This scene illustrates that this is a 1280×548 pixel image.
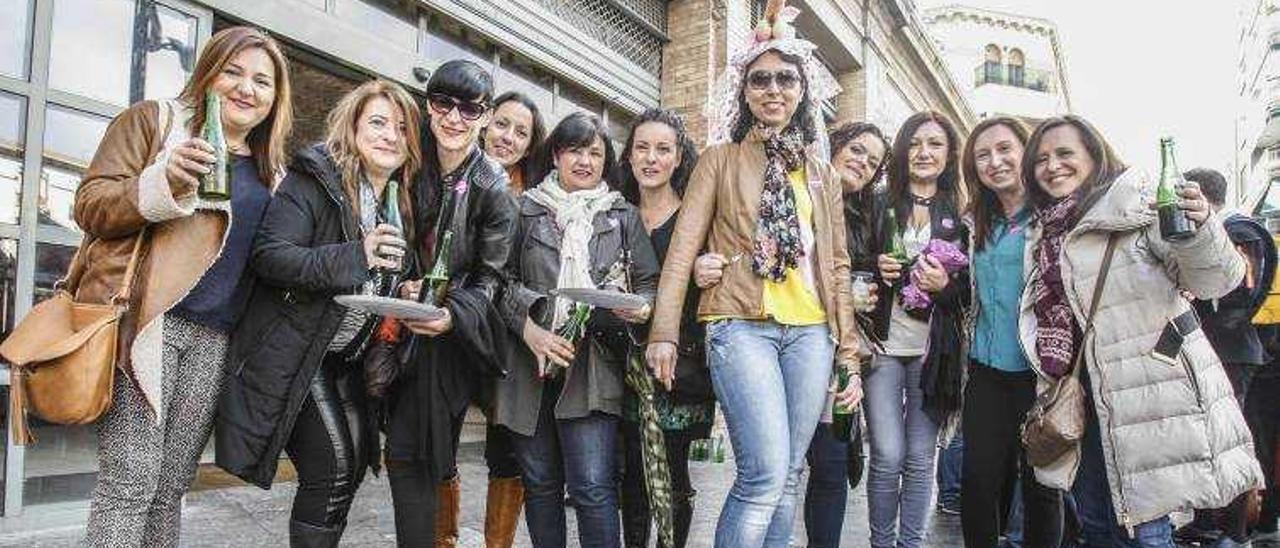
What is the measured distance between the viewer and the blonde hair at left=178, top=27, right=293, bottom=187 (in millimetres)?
2439

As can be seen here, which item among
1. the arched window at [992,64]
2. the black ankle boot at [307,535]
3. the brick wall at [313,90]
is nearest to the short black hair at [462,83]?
the black ankle boot at [307,535]

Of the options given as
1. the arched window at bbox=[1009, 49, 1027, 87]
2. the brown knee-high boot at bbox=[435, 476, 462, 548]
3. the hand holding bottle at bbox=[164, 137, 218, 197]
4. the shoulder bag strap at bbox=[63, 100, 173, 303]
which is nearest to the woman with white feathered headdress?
the brown knee-high boot at bbox=[435, 476, 462, 548]

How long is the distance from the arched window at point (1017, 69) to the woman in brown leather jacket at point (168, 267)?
41039 mm

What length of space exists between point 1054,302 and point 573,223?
5.92 ft

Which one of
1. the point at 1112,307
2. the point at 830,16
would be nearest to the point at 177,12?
the point at 1112,307

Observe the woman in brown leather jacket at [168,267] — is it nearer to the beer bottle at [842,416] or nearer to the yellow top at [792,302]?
the yellow top at [792,302]

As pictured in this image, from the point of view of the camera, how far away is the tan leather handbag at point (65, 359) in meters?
2.05

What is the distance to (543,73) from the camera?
7.16 m

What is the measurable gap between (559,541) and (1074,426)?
1.85 metres

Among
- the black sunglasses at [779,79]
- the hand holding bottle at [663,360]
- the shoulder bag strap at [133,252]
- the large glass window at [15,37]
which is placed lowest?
the hand holding bottle at [663,360]

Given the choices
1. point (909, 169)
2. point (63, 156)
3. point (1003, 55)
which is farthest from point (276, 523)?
point (1003, 55)

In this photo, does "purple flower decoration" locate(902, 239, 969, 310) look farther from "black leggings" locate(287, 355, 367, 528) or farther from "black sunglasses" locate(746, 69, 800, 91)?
"black leggings" locate(287, 355, 367, 528)

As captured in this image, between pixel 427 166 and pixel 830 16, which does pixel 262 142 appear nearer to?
pixel 427 166

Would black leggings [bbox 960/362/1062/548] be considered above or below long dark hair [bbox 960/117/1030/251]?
below
